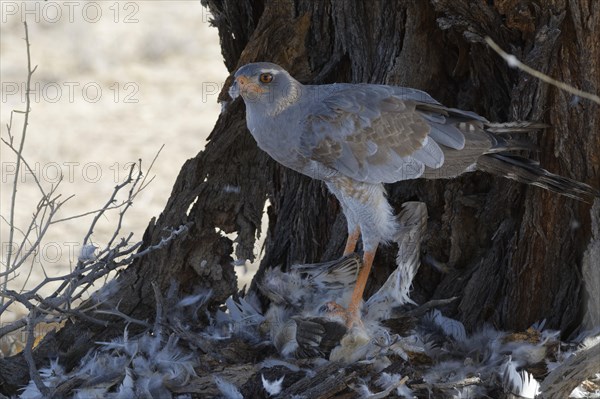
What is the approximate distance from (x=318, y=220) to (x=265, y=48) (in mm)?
1012

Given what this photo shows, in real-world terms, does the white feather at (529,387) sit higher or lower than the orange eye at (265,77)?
lower

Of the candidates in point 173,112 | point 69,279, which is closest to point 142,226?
point 173,112

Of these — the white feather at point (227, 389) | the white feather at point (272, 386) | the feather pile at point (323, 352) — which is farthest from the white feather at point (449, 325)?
the white feather at point (227, 389)

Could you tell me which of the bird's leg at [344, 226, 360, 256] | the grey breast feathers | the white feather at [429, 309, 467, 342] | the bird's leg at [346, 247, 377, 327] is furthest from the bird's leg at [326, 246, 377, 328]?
the white feather at [429, 309, 467, 342]

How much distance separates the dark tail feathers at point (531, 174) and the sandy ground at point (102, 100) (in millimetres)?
3764

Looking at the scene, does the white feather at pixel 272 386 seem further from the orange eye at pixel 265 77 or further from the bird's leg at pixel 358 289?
the orange eye at pixel 265 77

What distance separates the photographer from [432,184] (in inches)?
205

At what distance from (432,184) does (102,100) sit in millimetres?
5494

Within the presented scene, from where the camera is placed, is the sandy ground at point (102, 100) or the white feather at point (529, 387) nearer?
the white feather at point (529, 387)

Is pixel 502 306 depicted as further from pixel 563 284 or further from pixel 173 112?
pixel 173 112

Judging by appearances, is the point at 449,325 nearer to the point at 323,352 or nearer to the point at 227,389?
the point at 323,352

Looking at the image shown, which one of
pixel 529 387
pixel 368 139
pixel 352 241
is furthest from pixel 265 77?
pixel 529 387

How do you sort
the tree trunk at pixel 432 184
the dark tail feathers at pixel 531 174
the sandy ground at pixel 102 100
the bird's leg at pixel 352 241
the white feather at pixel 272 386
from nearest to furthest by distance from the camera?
1. the white feather at pixel 272 386
2. the dark tail feathers at pixel 531 174
3. the tree trunk at pixel 432 184
4. the bird's leg at pixel 352 241
5. the sandy ground at pixel 102 100

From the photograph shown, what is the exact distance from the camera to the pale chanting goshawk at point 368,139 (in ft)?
14.4
